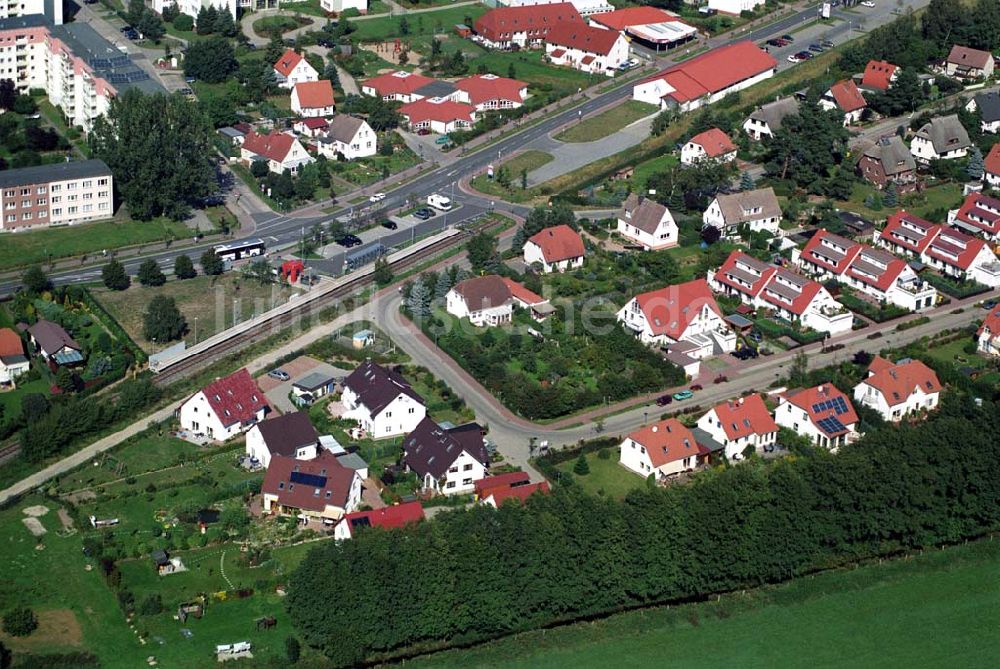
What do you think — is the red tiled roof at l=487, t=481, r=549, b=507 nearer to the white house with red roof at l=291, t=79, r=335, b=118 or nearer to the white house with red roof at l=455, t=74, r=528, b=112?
the white house with red roof at l=455, t=74, r=528, b=112

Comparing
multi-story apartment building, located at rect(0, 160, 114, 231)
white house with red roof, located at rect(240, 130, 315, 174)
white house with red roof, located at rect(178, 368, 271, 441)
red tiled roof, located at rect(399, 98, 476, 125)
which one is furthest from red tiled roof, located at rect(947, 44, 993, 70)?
white house with red roof, located at rect(178, 368, 271, 441)

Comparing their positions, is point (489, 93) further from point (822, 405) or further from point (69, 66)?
point (822, 405)

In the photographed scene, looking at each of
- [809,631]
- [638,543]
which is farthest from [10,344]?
[809,631]

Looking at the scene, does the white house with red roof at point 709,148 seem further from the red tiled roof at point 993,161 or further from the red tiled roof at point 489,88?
the red tiled roof at point 993,161

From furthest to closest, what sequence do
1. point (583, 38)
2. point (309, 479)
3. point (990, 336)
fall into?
point (583, 38)
point (990, 336)
point (309, 479)

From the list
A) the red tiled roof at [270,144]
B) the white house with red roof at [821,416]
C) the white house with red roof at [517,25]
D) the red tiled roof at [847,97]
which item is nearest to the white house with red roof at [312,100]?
the red tiled roof at [270,144]
